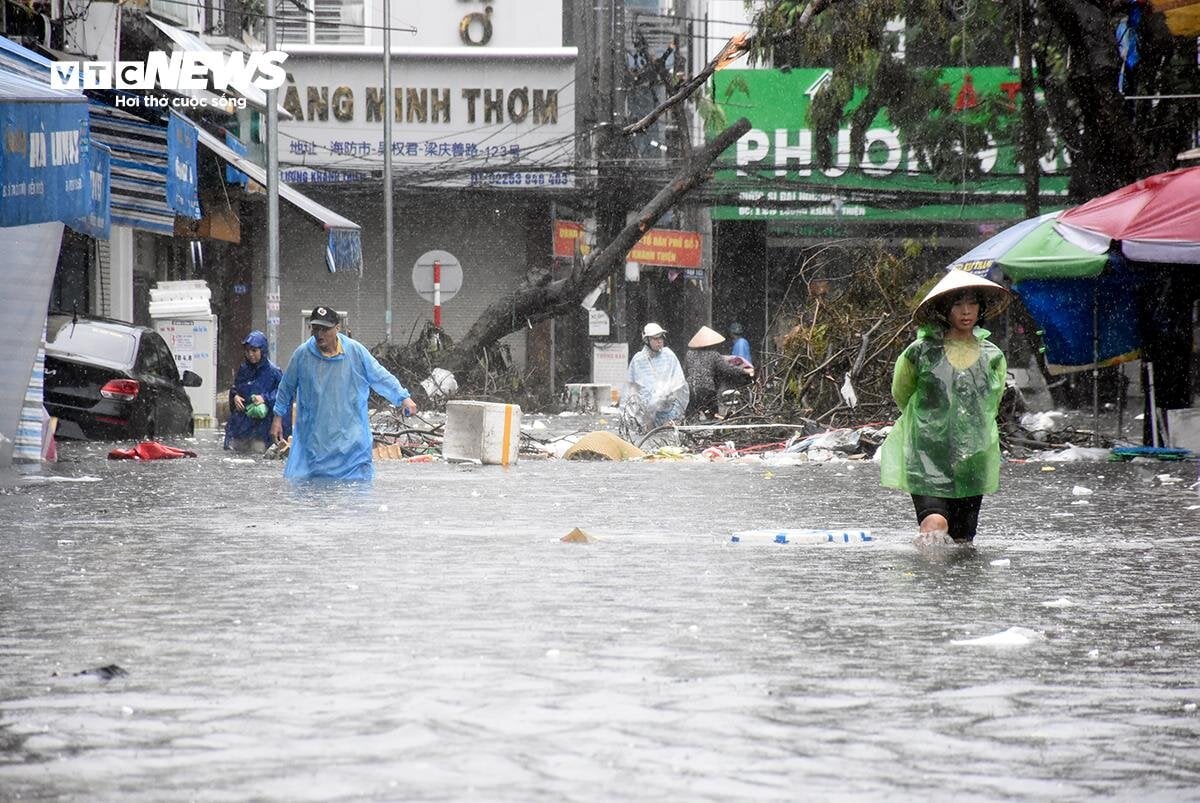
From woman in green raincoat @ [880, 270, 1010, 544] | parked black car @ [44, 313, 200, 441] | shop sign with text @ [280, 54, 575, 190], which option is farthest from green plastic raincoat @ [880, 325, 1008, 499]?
shop sign with text @ [280, 54, 575, 190]

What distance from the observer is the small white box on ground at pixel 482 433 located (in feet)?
63.7

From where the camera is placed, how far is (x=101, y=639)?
6340mm

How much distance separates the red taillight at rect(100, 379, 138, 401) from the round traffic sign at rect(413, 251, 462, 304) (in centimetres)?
1796

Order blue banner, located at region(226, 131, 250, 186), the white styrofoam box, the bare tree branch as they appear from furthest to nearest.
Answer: the white styrofoam box → blue banner, located at region(226, 131, 250, 186) → the bare tree branch

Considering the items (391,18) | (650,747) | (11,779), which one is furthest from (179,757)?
(391,18)

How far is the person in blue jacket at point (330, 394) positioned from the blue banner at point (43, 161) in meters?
2.78

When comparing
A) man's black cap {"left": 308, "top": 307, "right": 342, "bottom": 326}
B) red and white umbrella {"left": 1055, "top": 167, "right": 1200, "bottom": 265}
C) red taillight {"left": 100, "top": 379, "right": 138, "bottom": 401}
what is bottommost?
red taillight {"left": 100, "top": 379, "right": 138, "bottom": 401}

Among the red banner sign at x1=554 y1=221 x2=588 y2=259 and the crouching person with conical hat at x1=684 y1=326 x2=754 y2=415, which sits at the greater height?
the red banner sign at x1=554 y1=221 x2=588 y2=259

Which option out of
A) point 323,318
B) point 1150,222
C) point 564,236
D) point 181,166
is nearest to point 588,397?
point 564,236

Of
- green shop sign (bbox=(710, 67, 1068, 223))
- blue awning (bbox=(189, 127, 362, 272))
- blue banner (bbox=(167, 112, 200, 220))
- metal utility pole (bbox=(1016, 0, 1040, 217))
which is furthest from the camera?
green shop sign (bbox=(710, 67, 1068, 223))

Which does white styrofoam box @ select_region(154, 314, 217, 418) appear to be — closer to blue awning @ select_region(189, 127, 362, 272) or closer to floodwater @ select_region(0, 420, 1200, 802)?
blue awning @ select_region(189, 127, 362, 272)

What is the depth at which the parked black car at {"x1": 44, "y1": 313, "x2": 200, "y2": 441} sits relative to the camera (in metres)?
20.6

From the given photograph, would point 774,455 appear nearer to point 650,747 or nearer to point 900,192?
point 650,747

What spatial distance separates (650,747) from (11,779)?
147 cm
